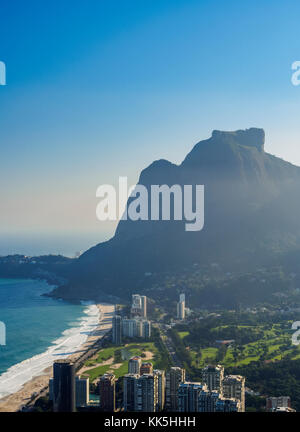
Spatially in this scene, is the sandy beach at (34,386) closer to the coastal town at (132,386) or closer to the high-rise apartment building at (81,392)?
the coastal town at (132,386)

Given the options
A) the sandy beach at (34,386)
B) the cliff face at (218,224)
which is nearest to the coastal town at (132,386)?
the sandy beach at (34,386)

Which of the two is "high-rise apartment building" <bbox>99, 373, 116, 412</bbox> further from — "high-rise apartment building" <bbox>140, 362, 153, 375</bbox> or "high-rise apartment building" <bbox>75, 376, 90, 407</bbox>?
"high-rise apartment building" <bbox>140, 362, 153, 375</bbox>

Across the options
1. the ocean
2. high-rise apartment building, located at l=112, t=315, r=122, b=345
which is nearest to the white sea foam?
the ocean

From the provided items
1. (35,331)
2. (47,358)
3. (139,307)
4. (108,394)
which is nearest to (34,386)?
(47,358)

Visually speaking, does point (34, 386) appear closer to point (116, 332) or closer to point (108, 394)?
point (108, 394)
